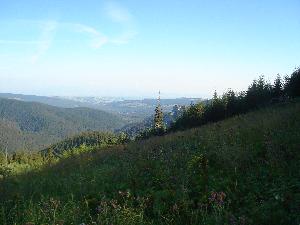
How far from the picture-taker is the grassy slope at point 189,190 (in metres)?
5.33

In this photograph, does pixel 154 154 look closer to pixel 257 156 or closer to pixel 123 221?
pixel 257 156

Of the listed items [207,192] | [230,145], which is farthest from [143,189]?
[230,145]

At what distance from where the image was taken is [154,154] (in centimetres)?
1074

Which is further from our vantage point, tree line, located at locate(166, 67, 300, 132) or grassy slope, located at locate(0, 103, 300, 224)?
tree line, located at locate(166, 67, 300, 132)

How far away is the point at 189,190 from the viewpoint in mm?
6652

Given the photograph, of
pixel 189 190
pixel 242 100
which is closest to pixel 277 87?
pixel 242 100

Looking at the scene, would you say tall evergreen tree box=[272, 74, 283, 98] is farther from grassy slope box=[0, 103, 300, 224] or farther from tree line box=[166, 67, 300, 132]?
grassy slope box=[0, 103, 300, 224]

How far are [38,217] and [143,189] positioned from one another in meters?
2.74

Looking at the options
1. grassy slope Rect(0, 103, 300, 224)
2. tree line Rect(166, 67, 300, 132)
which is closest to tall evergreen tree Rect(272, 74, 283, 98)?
tree line Rect(166, 67, 300, 132)

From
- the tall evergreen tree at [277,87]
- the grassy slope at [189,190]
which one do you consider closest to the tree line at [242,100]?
the tall evergreen tree at [277,87]

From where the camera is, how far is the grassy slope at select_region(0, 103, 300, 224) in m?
5.33

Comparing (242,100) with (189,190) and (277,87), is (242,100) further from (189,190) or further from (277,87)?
(189,190)

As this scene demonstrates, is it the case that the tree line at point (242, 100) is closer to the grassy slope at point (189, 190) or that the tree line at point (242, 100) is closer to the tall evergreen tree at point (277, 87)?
the tall evergreen tree at point (277, 87)

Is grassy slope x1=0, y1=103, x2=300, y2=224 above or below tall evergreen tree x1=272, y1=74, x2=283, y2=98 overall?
below
